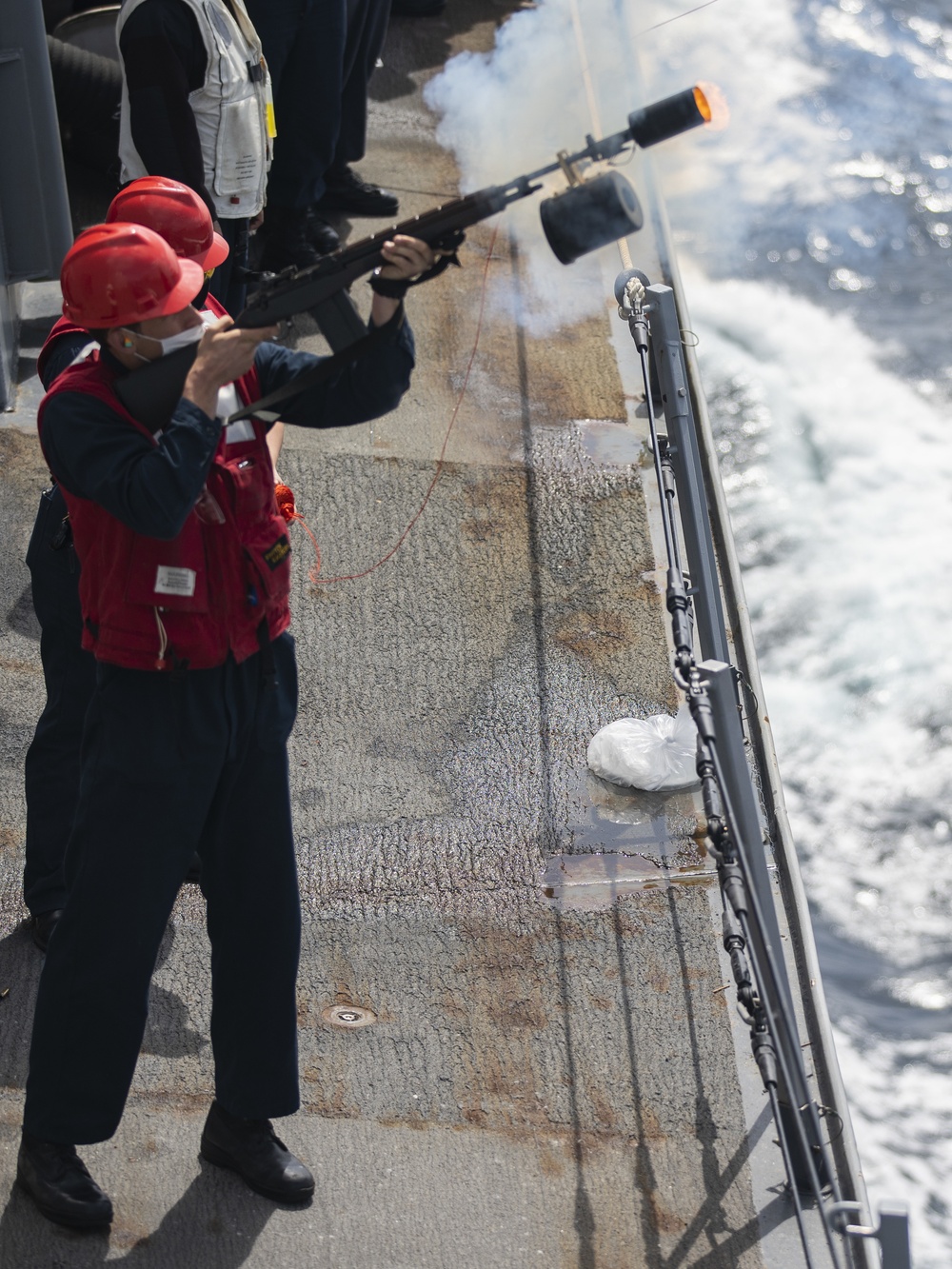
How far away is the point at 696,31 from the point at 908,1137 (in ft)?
32.6

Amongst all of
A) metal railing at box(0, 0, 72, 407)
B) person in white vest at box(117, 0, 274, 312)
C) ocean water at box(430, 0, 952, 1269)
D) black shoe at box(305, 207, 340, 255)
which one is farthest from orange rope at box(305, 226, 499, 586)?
metal railing at box(0, 0, 72, 407)

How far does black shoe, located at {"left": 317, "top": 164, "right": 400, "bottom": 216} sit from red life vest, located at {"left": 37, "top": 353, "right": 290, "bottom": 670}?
459 centimetres

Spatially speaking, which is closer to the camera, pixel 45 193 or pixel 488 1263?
pixel 488 1263

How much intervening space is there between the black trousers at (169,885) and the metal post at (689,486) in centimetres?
99

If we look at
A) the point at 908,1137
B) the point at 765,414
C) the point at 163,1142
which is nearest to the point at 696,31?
the point at 765,414

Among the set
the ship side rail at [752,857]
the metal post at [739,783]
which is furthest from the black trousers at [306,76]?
the metal post at [739,783]

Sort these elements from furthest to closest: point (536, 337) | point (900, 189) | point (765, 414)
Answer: point (900, 189) < point (765, 414) < point (536, 337)

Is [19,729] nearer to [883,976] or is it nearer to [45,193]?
[45,193]

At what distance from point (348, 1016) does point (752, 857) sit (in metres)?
1.25

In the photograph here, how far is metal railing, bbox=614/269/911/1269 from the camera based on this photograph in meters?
2.49

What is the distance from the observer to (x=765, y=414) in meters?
9.66

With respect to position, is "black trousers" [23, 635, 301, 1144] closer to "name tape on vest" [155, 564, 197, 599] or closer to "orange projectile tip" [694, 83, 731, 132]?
"name tape on vest" [155, 564, 197, 599]

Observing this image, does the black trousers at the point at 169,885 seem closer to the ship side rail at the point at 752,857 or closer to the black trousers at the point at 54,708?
the black trousers at the point at 54,708

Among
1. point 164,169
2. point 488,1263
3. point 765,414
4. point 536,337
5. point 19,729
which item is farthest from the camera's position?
point 765,414
